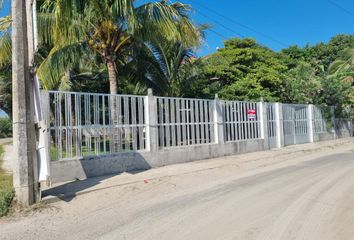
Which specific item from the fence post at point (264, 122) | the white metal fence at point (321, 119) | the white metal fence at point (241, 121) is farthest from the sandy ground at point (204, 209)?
the white metal fence at point (321, 119)

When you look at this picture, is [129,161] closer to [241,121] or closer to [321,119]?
[241,121]

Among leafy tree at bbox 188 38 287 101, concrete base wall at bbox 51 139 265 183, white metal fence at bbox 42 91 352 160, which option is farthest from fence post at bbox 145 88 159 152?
leafy tree at bbox 188 38 287 101

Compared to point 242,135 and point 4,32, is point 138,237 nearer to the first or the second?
point 4,32

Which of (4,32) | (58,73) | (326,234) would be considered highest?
(4,32)

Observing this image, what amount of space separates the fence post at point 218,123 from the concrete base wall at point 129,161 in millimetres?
294

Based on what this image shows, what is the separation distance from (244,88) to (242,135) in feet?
17.8

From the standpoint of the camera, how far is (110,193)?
27.5 ft

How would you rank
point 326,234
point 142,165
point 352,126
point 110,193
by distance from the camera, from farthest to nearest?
point 352,126 → point 142,165 → point 110,193 → point 326,234

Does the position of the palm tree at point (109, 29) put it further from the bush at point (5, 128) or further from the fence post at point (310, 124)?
the bush at point (5, 128)

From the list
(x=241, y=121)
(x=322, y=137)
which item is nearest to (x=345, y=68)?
(x=322, y=137)

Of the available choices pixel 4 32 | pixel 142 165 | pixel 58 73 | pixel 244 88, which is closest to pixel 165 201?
pixel 142 165

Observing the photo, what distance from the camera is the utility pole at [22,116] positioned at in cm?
709

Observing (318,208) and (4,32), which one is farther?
(4,32)

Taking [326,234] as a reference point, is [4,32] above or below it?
above
